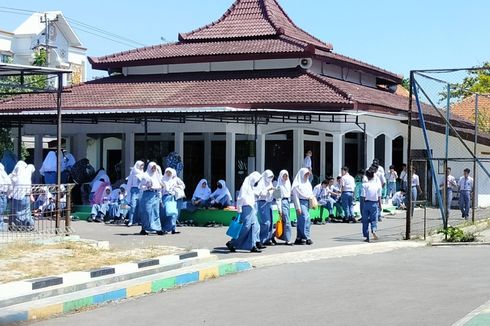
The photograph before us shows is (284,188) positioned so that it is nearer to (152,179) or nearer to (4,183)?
(152,179)

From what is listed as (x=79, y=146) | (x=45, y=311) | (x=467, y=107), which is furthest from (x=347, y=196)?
(x=467, y=107)

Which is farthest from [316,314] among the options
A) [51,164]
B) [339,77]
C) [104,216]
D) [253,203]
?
[339,77]

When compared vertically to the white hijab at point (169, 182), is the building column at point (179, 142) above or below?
above

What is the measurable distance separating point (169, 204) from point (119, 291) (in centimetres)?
896

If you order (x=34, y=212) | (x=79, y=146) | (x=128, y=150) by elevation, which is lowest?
(x=34, y=212)

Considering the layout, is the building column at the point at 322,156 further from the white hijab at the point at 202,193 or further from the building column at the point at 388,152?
the white hijab at the point at 202,193

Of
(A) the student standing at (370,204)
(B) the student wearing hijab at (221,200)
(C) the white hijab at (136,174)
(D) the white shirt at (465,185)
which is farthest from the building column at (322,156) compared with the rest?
(A) the student standing at (370,204)

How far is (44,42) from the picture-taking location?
59062mm

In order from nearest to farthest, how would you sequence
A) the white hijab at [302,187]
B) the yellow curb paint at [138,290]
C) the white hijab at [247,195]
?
the yellow curb paint at [138,290] < the white hijab at [247,195] < the white hijab at [302,187]

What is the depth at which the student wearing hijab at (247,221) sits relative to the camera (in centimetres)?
→ 1580

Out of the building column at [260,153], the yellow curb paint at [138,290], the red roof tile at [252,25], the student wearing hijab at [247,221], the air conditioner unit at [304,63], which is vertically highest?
the red roof tile at [252,25]

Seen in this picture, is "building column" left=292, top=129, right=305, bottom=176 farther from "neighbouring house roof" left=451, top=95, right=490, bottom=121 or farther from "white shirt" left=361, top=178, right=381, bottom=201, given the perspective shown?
"neighbouring house roof" left=451, top=95, right=490, bottom=121

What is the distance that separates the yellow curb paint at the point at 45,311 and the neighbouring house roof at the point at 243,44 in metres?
19.9

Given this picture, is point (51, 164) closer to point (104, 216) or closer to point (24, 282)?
point (104, 216)
